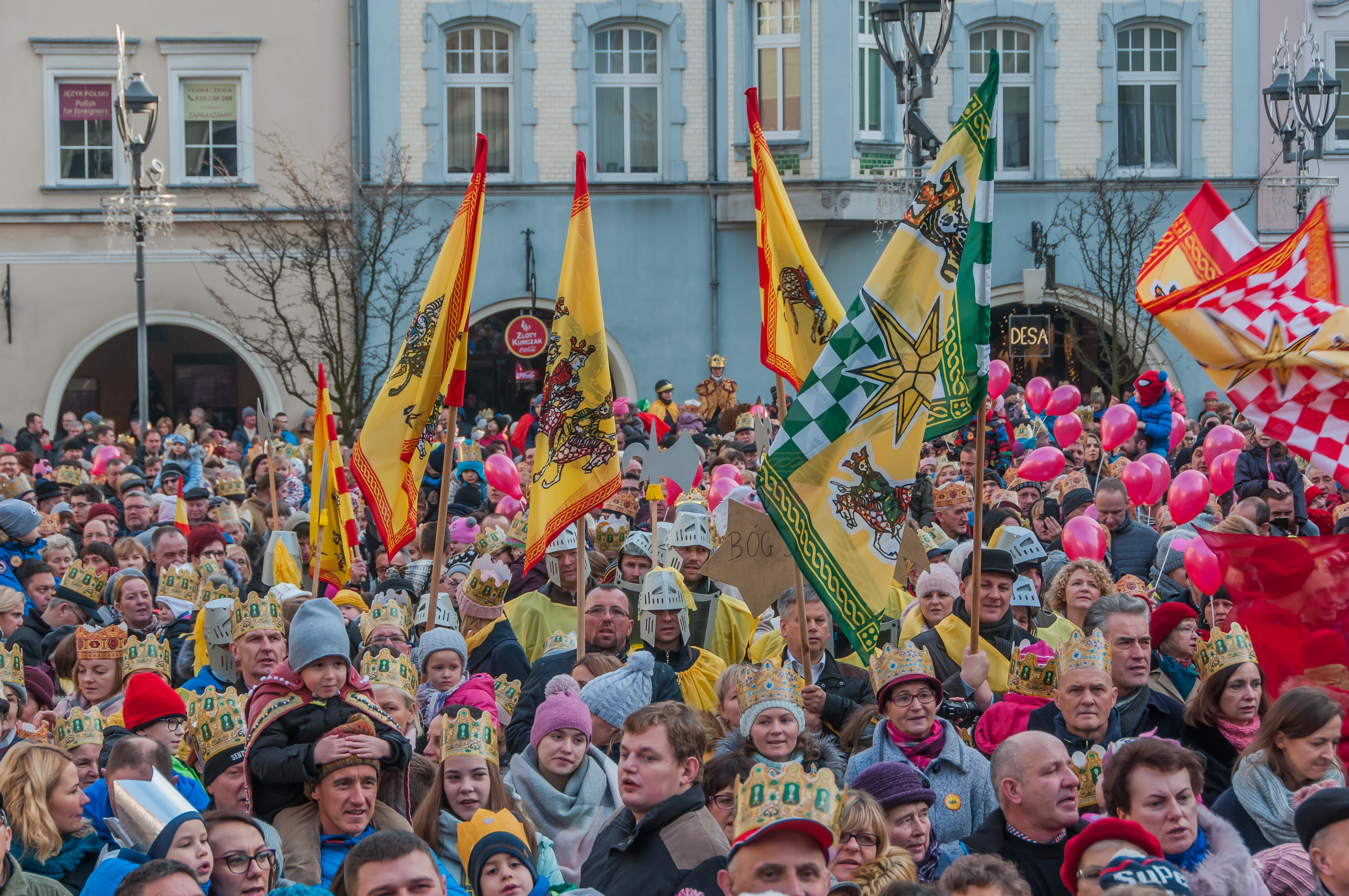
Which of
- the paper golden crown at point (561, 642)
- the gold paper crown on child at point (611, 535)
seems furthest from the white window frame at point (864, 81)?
the paper golden crown at point (561, 642)

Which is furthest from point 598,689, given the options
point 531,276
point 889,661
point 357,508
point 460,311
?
point 531,276

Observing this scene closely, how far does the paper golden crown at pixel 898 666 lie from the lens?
638cm

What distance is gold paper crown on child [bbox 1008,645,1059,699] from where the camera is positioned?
6.84m

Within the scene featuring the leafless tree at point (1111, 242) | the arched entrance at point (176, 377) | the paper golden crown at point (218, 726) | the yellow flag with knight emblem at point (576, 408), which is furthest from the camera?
the arched entrance at point (176, 377)

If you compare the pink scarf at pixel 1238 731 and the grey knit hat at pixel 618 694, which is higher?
the grey knit hat at pixel 618 694

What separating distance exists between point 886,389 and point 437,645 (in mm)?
2331

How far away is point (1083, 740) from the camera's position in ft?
20.3

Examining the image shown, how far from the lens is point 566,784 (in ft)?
20.0

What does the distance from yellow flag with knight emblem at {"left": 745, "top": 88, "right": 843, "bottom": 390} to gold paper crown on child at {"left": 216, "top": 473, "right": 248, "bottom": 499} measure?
26.1 feet

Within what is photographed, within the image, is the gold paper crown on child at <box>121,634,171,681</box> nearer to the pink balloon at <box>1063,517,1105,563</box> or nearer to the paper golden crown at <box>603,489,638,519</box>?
the paper golden crown at <box>603,489,638,519</box>

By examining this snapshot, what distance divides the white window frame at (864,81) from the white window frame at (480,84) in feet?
18.6

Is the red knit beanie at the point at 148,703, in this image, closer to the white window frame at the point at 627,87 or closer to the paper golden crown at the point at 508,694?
the paper golden crown at the point at 508,694

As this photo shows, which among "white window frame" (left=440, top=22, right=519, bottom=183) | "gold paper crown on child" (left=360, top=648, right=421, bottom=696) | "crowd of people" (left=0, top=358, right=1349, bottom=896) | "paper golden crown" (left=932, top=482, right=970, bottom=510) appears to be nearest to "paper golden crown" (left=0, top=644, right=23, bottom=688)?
"crowd of people" (left=0, top=358, right=1349, bottom=896)

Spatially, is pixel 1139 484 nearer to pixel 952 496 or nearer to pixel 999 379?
pixel 952 496
